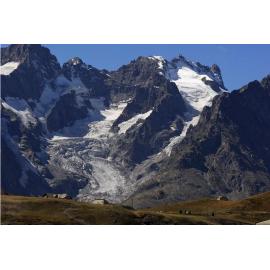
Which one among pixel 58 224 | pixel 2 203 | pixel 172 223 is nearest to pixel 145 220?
pixel 172 223

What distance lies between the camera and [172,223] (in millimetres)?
199375

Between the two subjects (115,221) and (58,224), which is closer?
(58,224)

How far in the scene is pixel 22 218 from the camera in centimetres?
17962

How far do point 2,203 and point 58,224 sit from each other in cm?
2456

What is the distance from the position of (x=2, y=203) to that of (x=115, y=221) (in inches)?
1347

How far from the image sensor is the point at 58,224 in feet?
584

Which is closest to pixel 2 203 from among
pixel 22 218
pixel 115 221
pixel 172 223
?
pixel 22 218

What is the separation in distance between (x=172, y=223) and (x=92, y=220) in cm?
2573

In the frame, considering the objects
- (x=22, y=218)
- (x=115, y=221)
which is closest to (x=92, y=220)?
(x=115, y=221)

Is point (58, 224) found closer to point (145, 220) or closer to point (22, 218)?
point (22, 218)

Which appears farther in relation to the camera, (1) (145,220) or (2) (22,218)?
(1) (145,220)

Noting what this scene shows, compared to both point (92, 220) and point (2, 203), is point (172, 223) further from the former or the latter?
point (2, 203)

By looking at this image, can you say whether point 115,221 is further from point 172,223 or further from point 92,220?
point 172,223

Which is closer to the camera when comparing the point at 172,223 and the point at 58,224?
the point at 58,224
